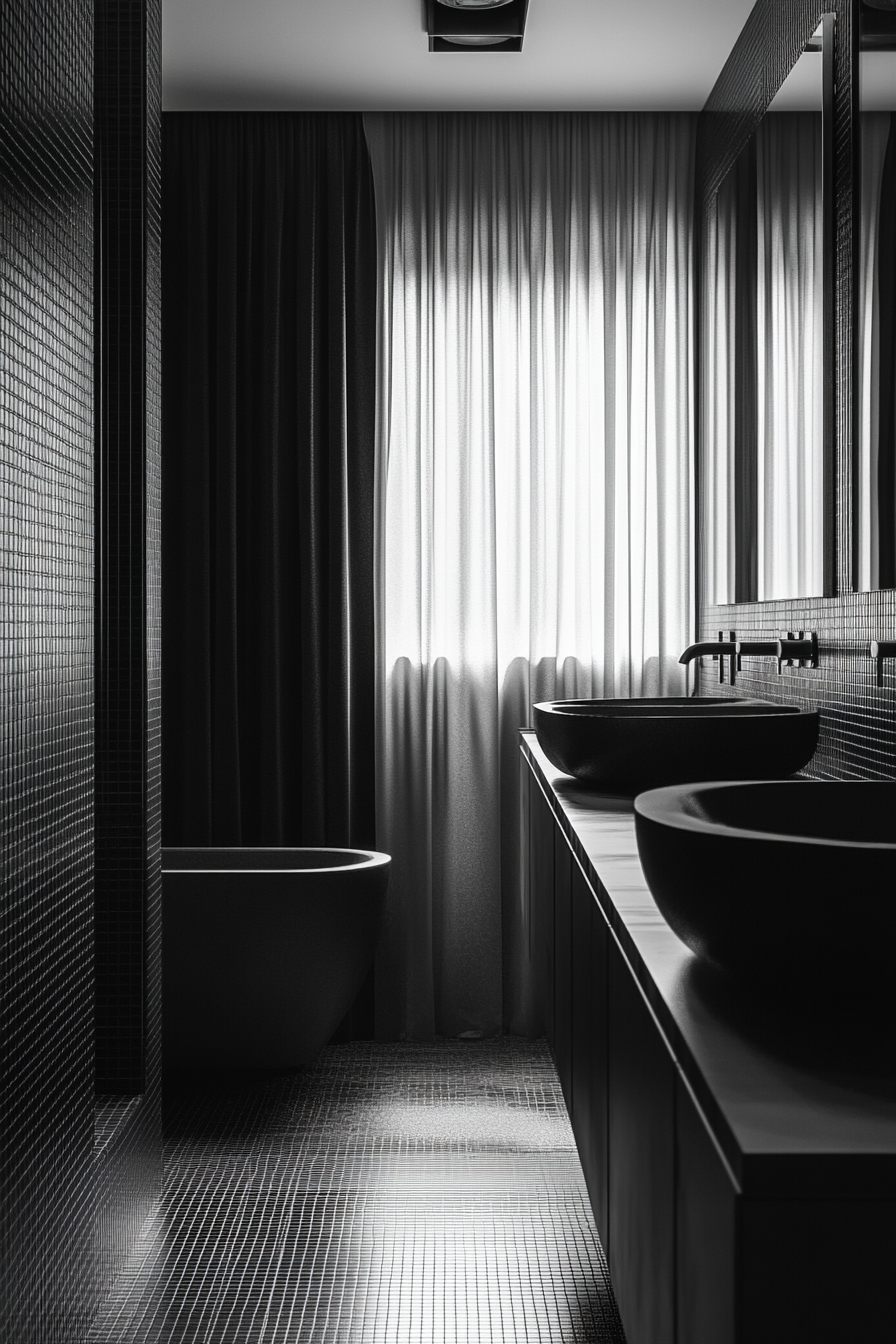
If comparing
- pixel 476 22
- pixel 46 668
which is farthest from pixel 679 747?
pixel 476 22

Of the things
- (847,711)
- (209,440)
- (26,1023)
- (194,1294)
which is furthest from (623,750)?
(209,440)

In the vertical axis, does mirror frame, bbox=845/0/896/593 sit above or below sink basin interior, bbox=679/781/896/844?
above

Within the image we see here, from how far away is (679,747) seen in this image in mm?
1887

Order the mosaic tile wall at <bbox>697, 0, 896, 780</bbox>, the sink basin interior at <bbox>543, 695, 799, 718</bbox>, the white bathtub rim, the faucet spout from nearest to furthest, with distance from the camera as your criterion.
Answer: the mosaic tile wall at <bbox>697, 0, 896, 780</bbox> → the sink basin interior at <bbox>543, 695, 799, 718</bbox> → the faucet spout → the white bathtub rim

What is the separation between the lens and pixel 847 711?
2.30 m

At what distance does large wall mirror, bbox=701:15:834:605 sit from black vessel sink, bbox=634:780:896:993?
1.62m

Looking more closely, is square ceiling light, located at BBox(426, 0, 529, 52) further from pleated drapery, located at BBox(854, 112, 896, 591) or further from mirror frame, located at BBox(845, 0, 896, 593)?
pleated drapery, located at BBox(854, 112, 896, 591)

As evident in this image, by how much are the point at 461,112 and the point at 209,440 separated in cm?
116

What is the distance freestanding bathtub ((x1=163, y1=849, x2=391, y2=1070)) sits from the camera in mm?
3111

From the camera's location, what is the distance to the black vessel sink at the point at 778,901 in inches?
32.0

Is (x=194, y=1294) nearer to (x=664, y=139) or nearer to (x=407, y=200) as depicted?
(x=407, y=200)

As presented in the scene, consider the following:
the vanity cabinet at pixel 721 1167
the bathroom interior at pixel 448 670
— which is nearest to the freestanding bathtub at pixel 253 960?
the bathroom interior at pixel 448 670

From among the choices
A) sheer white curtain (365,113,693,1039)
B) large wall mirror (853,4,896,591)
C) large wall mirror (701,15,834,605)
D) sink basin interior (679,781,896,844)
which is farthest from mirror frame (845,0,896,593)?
sheer white curtain (365,113,693,1039)

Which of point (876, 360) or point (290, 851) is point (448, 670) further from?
point (876, 360)
